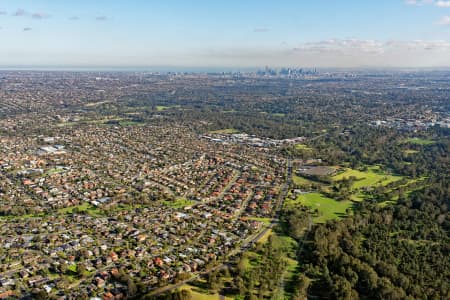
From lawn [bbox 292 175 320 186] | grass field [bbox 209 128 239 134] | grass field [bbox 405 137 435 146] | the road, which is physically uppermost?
grass field [bbox 209 128 239 134]

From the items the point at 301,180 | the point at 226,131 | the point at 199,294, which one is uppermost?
the point at 226,131

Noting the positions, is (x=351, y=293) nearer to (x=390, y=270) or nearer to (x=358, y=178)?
(x=390, y=270)

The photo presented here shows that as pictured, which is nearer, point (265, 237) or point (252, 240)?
point (252, 240)

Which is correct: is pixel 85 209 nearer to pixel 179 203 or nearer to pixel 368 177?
pixel 179 203

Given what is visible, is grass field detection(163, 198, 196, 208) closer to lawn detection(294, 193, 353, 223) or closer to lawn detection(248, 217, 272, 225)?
lawn detection(248, 217, 272, 225)

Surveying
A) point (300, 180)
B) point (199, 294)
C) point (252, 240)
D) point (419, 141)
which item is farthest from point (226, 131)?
point (199, 294)

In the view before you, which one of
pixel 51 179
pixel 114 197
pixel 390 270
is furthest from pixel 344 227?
pixel 51 179

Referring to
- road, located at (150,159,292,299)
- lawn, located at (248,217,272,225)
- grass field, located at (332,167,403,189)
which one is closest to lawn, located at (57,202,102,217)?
road, located at (150,159,292,299)

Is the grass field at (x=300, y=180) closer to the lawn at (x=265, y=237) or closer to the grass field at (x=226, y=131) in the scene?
the lawn at (x=265, y=237)

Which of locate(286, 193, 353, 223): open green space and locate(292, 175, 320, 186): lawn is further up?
locate(292, 175, 320, 186): lawn
